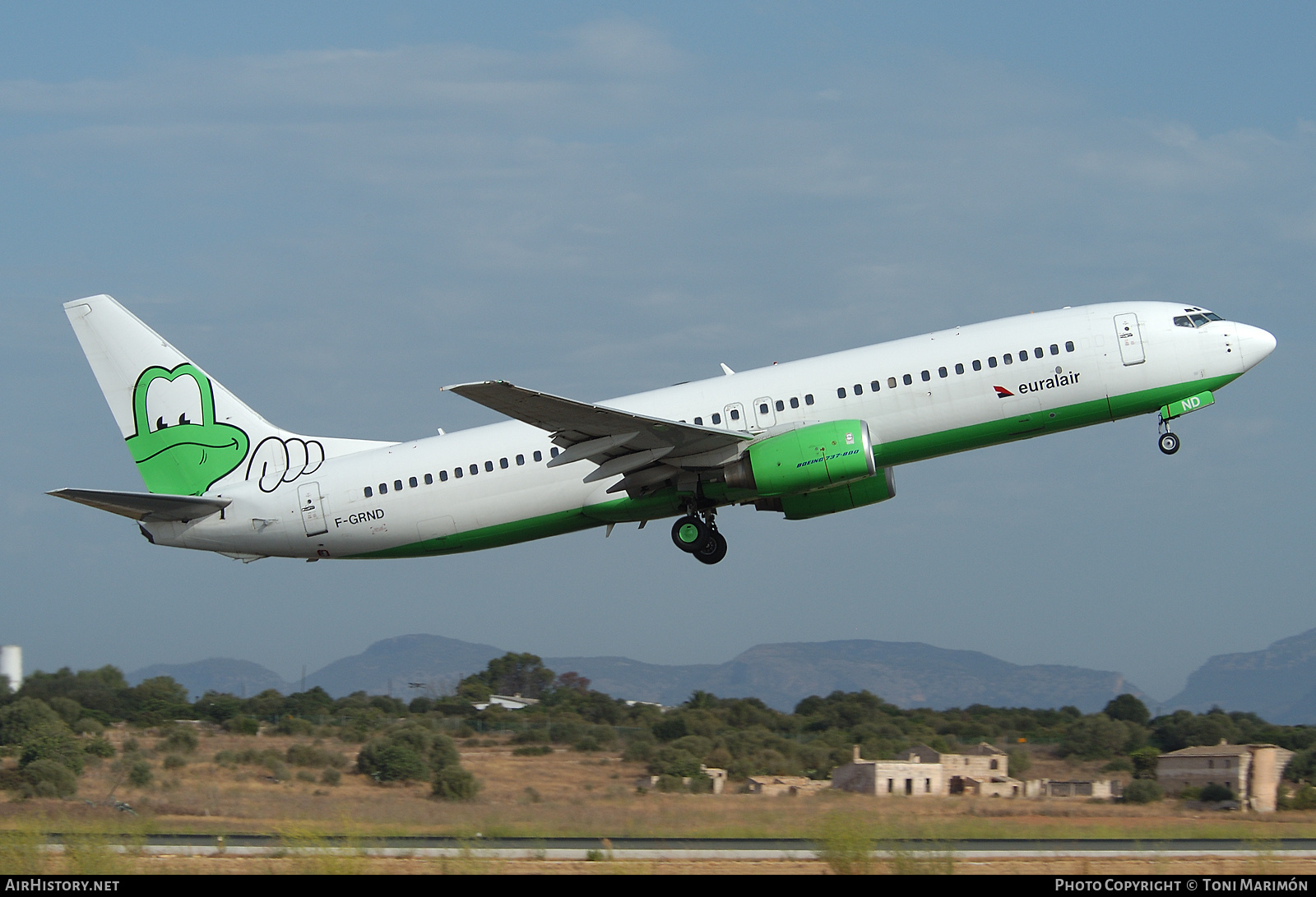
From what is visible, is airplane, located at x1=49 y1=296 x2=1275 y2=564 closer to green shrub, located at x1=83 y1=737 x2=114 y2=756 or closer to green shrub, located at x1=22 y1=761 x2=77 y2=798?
green shrub, located at x1=22 y1=761 x2=77 y2=798

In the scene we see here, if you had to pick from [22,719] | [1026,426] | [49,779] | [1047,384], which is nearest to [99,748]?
[49,779]

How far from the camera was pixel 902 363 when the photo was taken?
30.2 meters

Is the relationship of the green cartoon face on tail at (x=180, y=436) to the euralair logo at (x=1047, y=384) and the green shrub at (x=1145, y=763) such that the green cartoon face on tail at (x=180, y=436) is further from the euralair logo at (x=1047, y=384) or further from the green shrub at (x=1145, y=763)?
the green shrub at (x=1145, y=763)

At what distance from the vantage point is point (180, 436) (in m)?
35.3

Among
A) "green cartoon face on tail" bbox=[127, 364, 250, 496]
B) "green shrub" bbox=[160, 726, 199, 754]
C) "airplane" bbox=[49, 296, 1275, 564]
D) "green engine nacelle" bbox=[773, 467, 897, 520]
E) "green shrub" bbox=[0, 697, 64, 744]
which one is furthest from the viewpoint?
"green shrub" bbox=[0, 697, 64, 744]

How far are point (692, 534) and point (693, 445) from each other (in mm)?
3347

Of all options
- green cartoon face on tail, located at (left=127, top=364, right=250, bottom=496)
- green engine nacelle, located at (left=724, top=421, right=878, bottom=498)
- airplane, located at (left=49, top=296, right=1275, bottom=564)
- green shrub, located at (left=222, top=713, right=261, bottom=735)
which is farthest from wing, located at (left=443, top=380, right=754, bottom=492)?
green shrub, located at (left=222, top=713, right=261, bottom=735)

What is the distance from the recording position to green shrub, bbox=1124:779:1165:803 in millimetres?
42281

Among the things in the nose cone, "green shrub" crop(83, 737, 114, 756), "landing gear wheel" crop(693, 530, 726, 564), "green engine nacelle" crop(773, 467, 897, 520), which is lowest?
"green shrub" crop(83, 737, 114, 756)

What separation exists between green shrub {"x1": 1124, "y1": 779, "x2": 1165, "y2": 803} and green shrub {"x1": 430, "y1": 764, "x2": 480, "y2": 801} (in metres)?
21.5

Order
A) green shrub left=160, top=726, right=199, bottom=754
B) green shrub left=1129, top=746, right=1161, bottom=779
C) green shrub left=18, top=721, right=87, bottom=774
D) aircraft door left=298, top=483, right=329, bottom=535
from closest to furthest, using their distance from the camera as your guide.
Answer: aircraft door left=298, top=483, right=329, bottom=535 < green shrub left=18, top=721, right=87, bottom=774 < green shrub left=160, top=726, right=199, bottom=754 < green shrub left=1129, top=746, right=1161, bottom=779

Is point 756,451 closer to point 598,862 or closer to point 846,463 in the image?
point 846,463

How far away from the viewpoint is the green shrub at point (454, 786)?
3847cm

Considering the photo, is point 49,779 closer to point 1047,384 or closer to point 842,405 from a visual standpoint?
point 842,405
